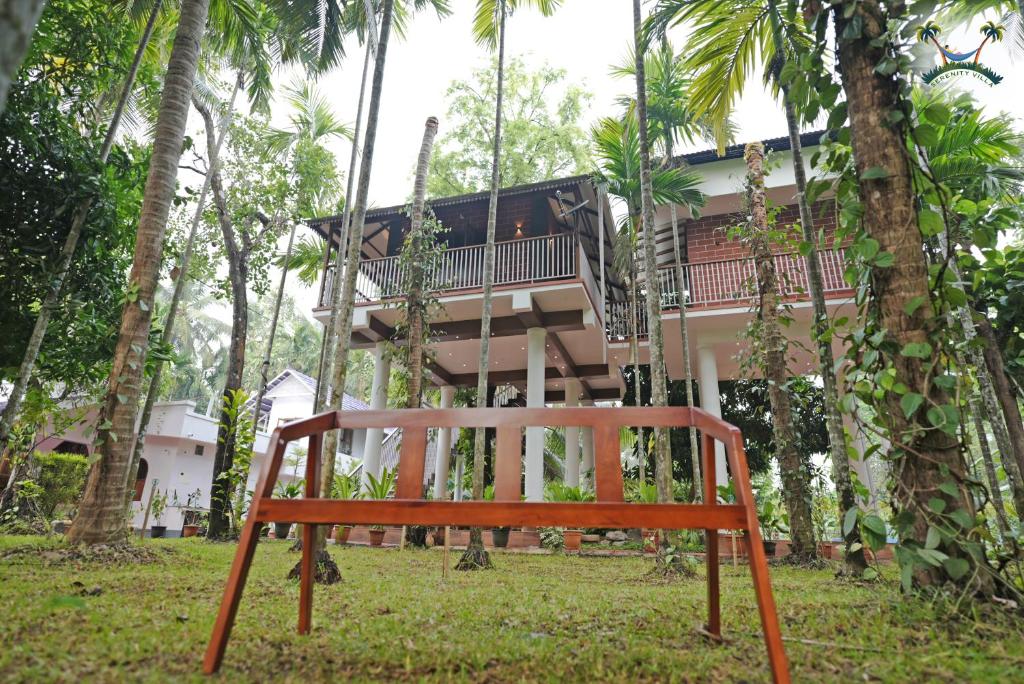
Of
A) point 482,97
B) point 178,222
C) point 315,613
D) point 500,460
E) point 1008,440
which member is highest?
Result: point 482,97

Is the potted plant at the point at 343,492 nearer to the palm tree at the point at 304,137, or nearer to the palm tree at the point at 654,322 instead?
the palm tree at the point at 304,137

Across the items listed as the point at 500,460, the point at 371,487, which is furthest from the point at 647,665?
the point at 371,487

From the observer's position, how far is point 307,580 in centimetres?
200

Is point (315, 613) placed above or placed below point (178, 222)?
below

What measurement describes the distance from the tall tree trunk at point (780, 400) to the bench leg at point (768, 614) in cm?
514

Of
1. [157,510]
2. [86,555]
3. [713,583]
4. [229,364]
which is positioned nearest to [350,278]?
[86,555]

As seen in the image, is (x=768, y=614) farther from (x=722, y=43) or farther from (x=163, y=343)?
(x=163, y=343)

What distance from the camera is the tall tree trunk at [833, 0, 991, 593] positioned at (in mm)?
1958

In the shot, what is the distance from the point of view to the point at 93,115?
5883mm

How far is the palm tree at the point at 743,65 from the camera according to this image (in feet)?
14.7

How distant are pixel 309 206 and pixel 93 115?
18.6ft

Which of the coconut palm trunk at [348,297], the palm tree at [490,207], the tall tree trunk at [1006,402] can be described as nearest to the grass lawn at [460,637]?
the coconut palm trunk at [348,297]

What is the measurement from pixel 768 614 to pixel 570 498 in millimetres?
8397

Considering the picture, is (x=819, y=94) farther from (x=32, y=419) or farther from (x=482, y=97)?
(x=482, y=97)
